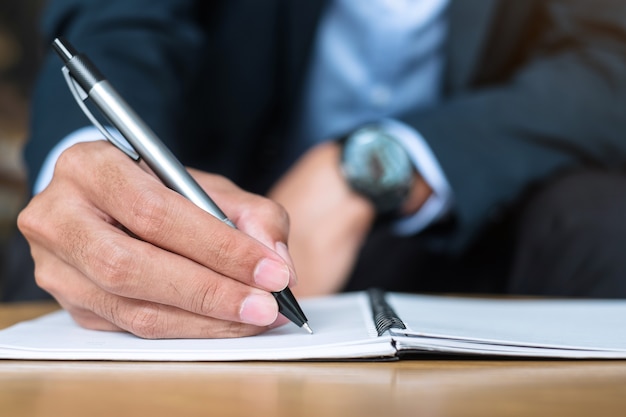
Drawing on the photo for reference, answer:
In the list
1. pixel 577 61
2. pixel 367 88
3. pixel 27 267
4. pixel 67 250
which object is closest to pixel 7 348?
pixel 67 250

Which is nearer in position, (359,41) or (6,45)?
(359,41)

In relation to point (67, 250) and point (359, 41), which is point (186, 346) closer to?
point (67, 250)

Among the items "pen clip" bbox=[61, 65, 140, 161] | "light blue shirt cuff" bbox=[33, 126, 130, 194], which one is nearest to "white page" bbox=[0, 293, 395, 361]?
"pen clip" bbox=[61, 65, 140, 161]

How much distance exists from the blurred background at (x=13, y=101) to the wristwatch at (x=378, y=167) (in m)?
1.65

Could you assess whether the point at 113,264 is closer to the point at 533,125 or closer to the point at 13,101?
the point at 533,125

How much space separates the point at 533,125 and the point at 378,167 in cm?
24

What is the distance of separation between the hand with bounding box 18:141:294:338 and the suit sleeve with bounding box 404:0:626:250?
46 cm

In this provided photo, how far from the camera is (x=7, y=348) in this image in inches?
13.7

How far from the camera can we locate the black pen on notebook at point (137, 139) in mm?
403

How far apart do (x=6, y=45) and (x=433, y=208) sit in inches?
71.9

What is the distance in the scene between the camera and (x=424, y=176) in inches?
33.2

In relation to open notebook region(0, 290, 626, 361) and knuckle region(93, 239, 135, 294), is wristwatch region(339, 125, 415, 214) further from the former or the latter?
knuckle region(93, 239, 135, 294)

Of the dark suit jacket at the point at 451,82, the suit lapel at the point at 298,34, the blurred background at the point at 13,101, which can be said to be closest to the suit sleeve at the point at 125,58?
Result: the dark suit jacket at the point at 451,82

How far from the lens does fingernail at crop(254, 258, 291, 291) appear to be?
0.37 metres
